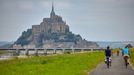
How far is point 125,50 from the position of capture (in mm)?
41750

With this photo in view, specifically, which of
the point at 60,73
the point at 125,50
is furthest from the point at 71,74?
the point at 125,50

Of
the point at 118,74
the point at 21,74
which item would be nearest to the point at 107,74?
the point at 118,74

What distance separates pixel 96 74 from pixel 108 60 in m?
8.36

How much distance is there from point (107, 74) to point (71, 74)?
8.74 feet

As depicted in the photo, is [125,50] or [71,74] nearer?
[71,74]

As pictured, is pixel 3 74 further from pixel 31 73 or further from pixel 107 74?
pixel 107 74

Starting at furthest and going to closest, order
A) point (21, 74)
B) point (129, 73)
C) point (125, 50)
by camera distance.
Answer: point (125, 50)
point (129, 73)
point (21, 74)

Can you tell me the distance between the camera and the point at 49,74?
33938mm

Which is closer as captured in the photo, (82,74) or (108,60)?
(82,74)

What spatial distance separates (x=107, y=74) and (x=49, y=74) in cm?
419

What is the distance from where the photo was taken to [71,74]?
115ft

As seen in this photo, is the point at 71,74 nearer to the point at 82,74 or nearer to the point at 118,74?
the point at 82,74

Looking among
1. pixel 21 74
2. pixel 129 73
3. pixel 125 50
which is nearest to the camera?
pixel 21 74

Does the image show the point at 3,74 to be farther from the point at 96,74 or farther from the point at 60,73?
the point at 96,74
